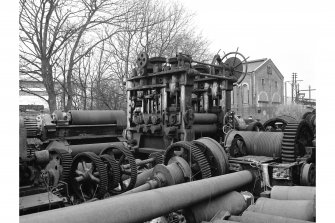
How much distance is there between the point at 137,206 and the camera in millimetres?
2949

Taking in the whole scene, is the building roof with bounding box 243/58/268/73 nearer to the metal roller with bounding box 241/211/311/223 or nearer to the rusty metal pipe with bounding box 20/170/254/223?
the rusty metal pipe with bounding box 20/170/254/223

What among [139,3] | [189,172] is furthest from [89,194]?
[139,3]

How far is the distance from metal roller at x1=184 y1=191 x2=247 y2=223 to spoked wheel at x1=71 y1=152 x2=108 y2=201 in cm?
152

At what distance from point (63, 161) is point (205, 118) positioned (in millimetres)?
4663

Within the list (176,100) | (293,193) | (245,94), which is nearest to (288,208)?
(293,193)

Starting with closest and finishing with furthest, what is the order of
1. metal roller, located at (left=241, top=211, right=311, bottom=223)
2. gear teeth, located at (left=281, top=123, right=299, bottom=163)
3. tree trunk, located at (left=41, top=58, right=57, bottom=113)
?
1. metal roller, located at (left=241, top=211, right=311, bottom=223)
2. gear teeth, located at (left=281, top=123, right=299, bottom=163)
3. tree trunk, located at (left=41, top=58, right=57, bottom=113)

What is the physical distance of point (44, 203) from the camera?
3500mm

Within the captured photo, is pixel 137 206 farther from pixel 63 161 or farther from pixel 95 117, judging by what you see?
pixel 95 117

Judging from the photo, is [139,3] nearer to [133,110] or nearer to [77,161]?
[133,110]

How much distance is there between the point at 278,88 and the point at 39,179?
37.7 metres

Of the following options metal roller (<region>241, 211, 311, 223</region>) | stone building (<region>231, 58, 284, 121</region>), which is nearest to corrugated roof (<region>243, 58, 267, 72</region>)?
stone building (<region>231, 58, 284, 121</region>)

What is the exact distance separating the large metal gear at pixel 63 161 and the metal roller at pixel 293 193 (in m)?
3.13

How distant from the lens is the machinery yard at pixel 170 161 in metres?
3.33

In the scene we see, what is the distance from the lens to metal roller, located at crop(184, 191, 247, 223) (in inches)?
149
